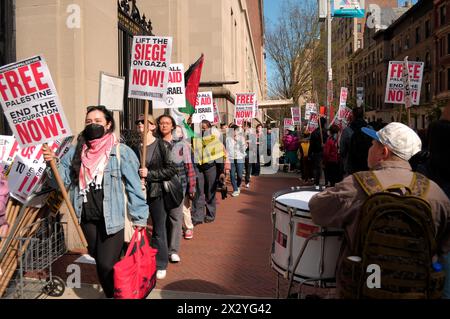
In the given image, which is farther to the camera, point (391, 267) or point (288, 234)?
point (288, 234)

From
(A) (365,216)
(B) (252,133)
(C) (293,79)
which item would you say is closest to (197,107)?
(B) (252,133)

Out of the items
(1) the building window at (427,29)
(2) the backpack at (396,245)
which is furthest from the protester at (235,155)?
(1) the building window at (427,29)

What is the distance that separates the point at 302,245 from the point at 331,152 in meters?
8.80

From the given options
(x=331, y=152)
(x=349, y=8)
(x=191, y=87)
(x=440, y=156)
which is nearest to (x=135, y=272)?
(x=440, y=156)

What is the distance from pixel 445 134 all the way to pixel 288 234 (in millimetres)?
1778

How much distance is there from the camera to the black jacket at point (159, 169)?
505 cm

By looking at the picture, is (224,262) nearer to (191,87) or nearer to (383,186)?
(383,186)

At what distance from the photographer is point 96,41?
21.1ft

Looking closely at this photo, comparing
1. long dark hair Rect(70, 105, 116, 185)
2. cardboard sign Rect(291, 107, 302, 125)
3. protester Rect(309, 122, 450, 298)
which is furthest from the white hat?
cardboard sign Rect(291, 107, 302, 125)

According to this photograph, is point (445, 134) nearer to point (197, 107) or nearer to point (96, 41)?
point (96, 41)

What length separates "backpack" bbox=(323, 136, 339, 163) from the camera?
11609mm

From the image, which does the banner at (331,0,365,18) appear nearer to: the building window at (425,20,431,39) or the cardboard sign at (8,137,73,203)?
the cardboard sign at (8,137,73,203)
